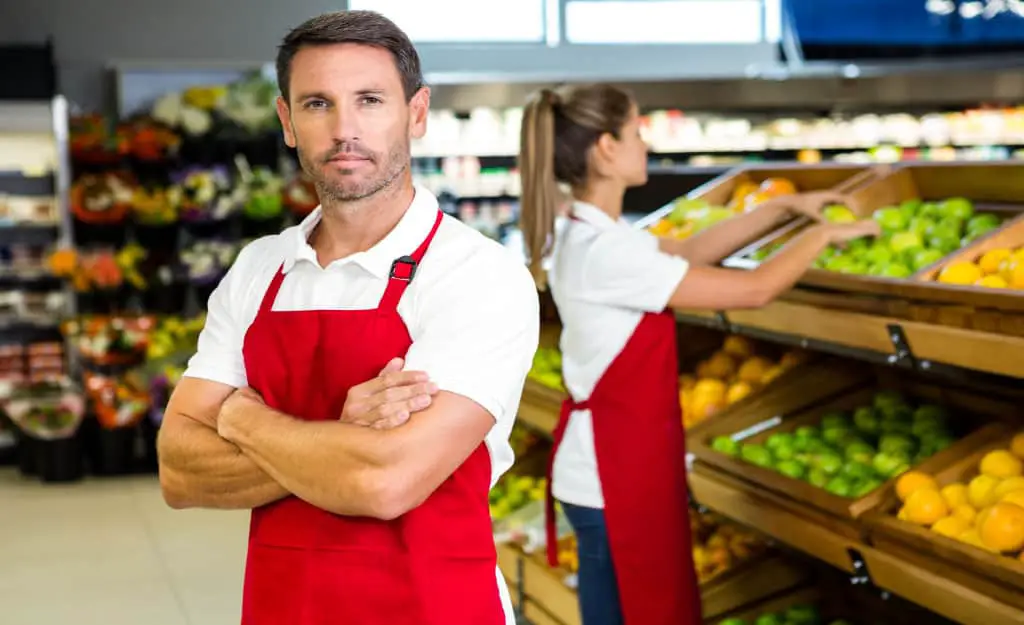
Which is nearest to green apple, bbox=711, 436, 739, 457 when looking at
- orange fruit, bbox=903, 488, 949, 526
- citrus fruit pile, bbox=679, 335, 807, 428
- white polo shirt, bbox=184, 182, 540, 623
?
citrus fruit pile, bbox=679, 335, 807, 428

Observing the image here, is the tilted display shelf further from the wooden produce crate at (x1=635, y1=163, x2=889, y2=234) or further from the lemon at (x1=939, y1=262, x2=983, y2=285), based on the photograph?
the lemon at (x1=939, y1=262, x2=983, y2=285)

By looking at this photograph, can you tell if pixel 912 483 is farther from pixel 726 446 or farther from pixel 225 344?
pixel 225 344

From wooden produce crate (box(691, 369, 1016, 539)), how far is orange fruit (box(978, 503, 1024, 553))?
36cm

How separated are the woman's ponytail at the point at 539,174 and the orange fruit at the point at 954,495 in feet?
3.76

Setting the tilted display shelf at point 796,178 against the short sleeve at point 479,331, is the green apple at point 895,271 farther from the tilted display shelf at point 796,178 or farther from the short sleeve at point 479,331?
the short sleeve at point 479,331

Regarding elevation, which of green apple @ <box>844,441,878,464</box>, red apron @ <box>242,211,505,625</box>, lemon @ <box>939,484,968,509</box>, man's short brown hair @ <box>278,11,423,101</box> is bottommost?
green apple @ <box>844,441,878,464</box>

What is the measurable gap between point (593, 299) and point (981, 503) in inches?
39.0

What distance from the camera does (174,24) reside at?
36.8ft

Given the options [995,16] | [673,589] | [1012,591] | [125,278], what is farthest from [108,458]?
[995,16]

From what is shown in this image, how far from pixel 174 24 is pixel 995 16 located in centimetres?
773

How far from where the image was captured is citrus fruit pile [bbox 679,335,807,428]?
400cm

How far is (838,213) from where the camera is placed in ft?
12.1

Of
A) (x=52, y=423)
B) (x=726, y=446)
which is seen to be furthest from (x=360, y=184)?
(x=52, y=423)

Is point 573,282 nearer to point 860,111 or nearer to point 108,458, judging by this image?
point 108,458
